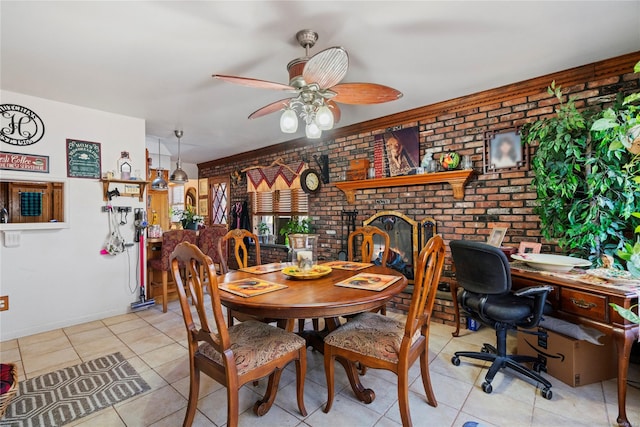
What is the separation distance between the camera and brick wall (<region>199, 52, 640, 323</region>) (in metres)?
2.43

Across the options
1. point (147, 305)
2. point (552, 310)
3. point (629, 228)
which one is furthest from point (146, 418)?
point (629, 228)

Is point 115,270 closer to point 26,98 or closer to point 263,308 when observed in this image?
point 26,98

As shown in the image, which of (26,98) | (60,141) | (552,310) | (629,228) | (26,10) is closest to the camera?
(26,10)

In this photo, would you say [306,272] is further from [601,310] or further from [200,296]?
[601,310]

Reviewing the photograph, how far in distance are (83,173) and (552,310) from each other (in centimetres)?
449

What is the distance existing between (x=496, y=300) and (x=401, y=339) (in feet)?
3.00

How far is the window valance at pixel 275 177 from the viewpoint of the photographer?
4.78m

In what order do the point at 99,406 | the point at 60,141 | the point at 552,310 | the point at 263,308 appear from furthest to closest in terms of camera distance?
the point at 60,141, the point at 552,310, the point at 99,406, the point at 263,308

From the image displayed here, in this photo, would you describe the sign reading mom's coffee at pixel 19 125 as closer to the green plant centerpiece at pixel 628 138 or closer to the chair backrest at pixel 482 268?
the chair backrest at pixel 482 268

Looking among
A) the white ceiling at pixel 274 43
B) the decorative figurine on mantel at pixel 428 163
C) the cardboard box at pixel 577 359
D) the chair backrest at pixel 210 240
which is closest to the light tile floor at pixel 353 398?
the cardboard box at pixel 577 359

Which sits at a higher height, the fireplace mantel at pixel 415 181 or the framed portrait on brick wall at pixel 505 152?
the framed portrait on brick wall at pixel 505 152

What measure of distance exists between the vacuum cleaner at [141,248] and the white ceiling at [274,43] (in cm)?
132

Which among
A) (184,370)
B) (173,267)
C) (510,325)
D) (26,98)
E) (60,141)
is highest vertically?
(26,98)

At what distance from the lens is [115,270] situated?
3498 millimetres
